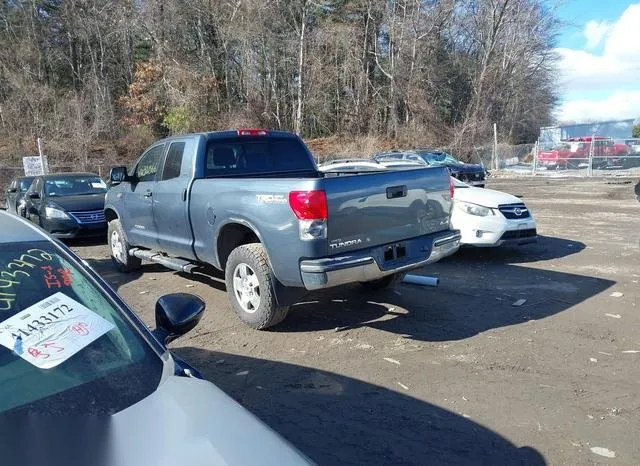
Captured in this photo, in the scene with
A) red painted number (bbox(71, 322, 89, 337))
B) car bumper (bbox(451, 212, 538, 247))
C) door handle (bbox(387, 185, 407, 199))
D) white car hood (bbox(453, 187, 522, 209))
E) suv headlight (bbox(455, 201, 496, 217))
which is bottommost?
car bumper (bbox(451, 212, 538, 247))

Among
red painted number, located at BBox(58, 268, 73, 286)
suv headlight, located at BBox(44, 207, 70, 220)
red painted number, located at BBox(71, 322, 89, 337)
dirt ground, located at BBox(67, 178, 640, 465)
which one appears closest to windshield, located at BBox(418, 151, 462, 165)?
dirt ground, located at BBox(67, 178, 640, 465)

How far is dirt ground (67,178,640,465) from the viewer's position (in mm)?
3535

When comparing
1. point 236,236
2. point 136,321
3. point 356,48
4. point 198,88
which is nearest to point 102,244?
point 236,236

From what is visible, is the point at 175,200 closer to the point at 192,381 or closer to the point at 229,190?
the point at 229,190

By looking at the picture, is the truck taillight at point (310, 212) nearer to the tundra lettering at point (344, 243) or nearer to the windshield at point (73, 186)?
the tundra lettering at point (344, 243)

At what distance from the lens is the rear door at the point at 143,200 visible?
7.32 m

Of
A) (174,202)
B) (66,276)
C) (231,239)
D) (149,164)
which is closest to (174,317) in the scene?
(66,276)

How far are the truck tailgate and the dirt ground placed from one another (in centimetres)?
102

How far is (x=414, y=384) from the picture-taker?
439cm

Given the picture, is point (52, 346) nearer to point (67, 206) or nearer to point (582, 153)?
point (67, 206)

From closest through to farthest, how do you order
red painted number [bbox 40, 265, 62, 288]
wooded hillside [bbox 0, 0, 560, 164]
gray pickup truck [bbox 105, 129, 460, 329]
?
red painted number [bbox 40, 265, 62, 288]
gray pickup truck [bbox 105, 129, 460, 329]
wooded hillside [bbox 0, 0, 560, 164]

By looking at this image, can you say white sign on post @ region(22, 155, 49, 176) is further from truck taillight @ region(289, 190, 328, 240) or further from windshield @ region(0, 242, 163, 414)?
A: windshield @ region(0, 242, 163, 414)

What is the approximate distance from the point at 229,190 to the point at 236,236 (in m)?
0.58

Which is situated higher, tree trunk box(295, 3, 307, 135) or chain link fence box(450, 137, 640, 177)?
tree trunk box(295, 3, 307, 135)
